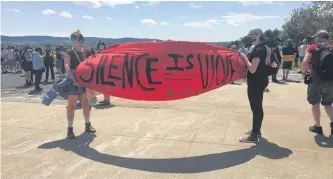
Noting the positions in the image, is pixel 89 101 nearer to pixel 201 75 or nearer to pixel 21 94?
pixel 201 75

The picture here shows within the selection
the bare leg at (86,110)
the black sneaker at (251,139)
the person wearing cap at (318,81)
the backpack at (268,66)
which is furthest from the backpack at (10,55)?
the person wearing cap at (318,81)

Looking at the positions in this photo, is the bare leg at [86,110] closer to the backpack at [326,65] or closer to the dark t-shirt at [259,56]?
the dark t-shirt at [259,56]

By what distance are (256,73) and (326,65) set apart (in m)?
1.15

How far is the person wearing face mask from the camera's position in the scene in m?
4.54

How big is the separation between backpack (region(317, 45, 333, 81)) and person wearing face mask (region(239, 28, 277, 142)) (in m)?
0.93

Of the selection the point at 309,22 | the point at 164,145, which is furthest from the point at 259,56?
the point at 309,22

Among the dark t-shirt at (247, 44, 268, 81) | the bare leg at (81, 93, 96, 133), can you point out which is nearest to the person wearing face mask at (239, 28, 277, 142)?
the dark t-shirt at (247, 44, 268, 81)

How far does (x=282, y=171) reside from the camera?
381cm

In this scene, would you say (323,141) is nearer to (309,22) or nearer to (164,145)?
(164,145)

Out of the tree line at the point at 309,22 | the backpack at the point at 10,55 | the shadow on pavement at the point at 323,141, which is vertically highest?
the tree line at the point at 309,22

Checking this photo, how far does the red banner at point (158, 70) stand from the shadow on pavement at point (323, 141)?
5.44ft

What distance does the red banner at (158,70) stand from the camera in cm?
470

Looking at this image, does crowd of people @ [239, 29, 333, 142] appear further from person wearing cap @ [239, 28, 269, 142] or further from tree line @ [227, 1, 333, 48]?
tree line @ [227, 1, 333, 48]

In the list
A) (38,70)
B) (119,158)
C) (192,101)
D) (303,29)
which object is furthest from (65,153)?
(303,29)
